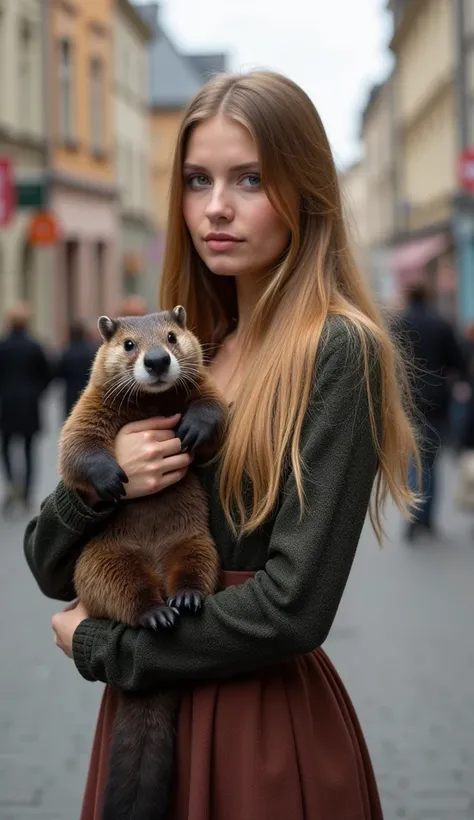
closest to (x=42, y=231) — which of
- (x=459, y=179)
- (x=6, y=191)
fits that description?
(x=6, y=191)

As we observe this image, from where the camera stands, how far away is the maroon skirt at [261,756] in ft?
8.75

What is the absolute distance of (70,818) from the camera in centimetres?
531

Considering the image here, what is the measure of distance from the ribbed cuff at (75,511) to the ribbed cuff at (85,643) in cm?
18

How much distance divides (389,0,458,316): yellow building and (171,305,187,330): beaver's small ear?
34.2 metres

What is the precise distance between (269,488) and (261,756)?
1.61 ft

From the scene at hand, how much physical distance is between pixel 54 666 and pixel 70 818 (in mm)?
2405

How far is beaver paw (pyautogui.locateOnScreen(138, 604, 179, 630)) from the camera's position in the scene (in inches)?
104

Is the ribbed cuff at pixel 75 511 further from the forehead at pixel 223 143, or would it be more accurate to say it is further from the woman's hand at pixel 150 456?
the forehead at pixel 223 143

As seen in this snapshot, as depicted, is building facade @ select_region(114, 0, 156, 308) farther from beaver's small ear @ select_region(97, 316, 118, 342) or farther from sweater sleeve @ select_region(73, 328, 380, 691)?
sweater sleeve @ select_region(73, 328, 380, 691)

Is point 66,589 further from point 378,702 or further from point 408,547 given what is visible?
point 408,547

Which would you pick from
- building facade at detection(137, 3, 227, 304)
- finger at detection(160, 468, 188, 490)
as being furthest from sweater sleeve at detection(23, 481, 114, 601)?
building facade at detection(137, 3, 227, 304)

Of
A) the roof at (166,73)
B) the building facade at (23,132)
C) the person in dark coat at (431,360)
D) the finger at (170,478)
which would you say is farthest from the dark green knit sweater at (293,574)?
the roof at (166,73)

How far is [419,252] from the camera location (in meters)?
45.1

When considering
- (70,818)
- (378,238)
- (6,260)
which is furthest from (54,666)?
(378,238)
